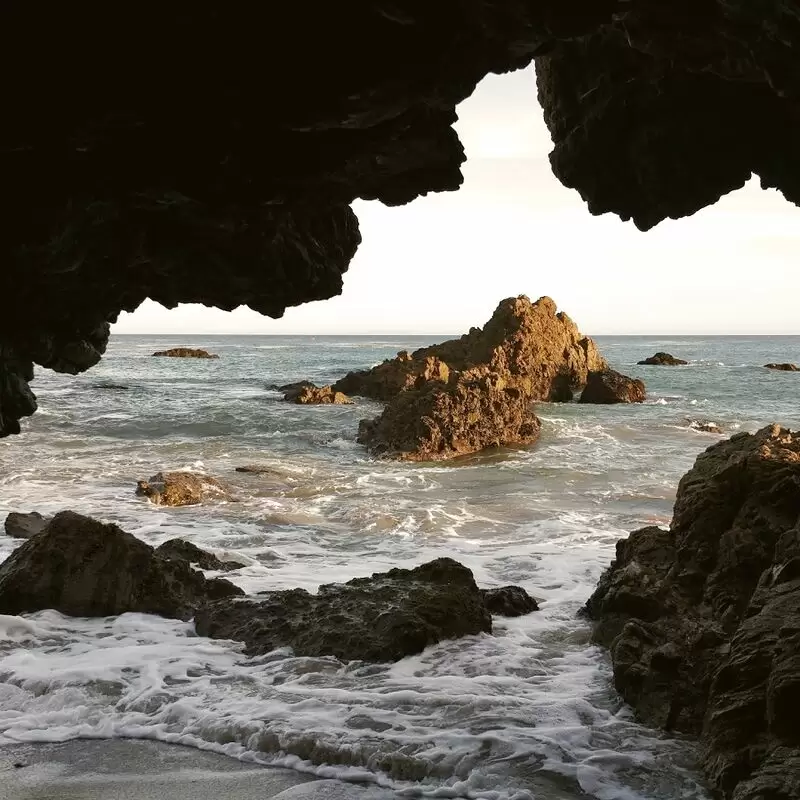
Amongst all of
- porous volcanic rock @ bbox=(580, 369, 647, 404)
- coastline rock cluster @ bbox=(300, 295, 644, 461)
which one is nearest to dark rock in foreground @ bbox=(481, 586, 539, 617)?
coastline rock cluster @ bbox=(300, 295, 644, 461)

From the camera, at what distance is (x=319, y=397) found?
26625mm

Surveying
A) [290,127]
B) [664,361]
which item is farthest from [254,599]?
[664,361]

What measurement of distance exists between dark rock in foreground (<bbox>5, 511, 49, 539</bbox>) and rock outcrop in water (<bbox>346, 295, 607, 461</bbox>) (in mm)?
8286

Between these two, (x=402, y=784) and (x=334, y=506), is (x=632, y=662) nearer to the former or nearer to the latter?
(x=402, y=784)

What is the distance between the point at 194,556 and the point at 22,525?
2.75 meters

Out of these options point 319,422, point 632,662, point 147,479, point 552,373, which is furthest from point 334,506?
point 552,373

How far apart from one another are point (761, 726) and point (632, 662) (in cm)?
143

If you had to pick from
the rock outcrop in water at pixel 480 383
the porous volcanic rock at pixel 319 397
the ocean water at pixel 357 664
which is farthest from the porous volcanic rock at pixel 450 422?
the porous volcanic rock at pixel 319 397

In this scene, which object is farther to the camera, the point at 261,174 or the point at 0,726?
the point at 0,726

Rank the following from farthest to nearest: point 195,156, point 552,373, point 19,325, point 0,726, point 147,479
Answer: point 552,373 < point 147,479 < point 19,325 < point 0,726 < point 195,156

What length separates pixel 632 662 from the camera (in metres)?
4.88

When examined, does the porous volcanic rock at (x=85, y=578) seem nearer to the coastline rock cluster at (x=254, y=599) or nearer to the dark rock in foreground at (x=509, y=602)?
the coastline rock cluster at (x=254, y=599)

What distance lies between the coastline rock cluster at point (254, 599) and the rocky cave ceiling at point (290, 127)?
1.90 m

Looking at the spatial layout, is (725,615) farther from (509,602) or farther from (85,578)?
(85,578)
